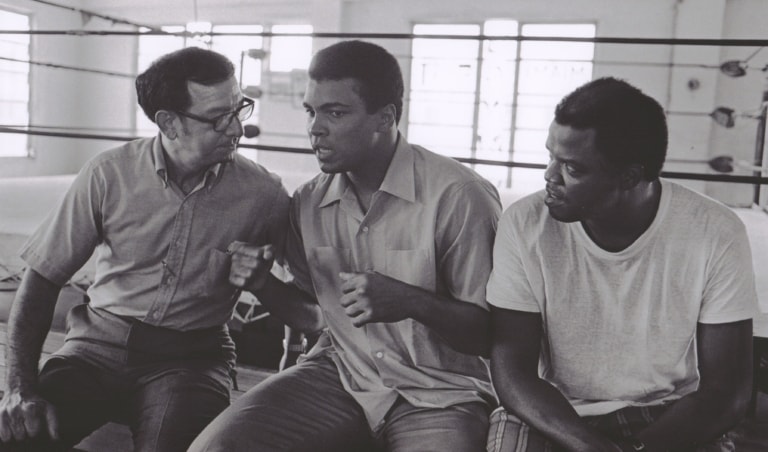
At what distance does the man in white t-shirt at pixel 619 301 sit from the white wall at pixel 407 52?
551cm

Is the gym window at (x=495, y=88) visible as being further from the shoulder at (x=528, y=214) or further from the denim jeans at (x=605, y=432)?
the denim jeans at (x=605, y=432)

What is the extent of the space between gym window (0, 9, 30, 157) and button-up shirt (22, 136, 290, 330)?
777cm

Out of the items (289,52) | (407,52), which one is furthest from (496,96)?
(289,52)

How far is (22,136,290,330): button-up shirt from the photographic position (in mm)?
1604

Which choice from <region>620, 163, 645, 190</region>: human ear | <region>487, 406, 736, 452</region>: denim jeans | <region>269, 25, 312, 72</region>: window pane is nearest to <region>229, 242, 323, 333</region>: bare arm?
<region>487, 406, 736, 452</region>: denim jeans

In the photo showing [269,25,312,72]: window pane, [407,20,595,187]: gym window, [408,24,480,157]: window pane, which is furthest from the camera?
[269,25,312,72]: window pane

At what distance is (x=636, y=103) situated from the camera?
1261 millimetres

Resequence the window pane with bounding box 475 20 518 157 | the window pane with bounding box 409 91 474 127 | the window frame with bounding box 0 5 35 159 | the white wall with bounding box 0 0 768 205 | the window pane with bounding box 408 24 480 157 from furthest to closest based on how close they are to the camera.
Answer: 1. the window frame with bounding box 0 5 35 159
2. the window pane with bounding box 409 91 474 127
3. the window pane with bounding box 408 24 480 157
4. the window pane with bounding box 475 20 518 157
5. the white wall with bounding box 0 0 768 205

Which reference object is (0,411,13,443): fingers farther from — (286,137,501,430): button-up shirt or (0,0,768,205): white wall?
(0,0,768,205): white wall

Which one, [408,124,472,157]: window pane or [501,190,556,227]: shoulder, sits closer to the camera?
[501,190,556,227]: shoulder

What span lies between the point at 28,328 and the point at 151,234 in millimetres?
330

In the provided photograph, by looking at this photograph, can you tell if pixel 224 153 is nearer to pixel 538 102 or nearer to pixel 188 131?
pixel 188 131

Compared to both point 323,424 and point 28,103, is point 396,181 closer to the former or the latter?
point 323,424

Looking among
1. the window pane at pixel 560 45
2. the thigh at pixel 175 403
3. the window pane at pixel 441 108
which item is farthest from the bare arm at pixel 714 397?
the window pane at pixel 441 108
